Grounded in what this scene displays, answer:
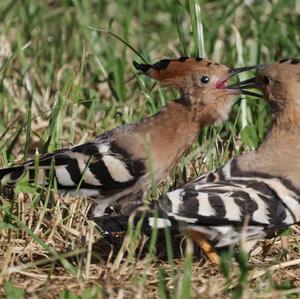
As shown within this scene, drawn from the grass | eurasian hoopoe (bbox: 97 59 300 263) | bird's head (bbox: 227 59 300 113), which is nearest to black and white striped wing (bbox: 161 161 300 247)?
eurasian hoopoe (bbox: 97 59 300 263)

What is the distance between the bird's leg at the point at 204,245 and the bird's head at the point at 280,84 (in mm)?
609

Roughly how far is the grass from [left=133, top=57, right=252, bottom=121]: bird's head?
0.16 metres

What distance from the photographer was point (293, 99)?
357 centimetres

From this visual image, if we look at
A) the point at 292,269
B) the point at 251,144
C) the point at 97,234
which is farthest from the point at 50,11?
the point at 292,269

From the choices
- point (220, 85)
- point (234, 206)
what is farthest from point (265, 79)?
point (234, 206)

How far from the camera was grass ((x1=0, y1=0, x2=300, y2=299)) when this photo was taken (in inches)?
120

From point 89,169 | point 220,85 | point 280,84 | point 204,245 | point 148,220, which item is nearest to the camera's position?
point 148,220

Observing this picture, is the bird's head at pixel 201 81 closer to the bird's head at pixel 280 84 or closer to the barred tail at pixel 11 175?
the bird's head at pixel 280 84

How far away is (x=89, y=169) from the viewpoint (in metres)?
3.74

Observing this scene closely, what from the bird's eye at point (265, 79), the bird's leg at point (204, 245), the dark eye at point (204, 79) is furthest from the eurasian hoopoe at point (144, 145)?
the bird's leg at point (204, 245)

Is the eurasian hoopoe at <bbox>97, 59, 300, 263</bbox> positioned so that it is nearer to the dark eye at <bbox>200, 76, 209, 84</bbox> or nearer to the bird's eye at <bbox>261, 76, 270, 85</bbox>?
the bird's eye at <bbox>261, 76, 270, 85</bbox>

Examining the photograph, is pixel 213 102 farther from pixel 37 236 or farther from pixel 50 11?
pixel 50 11

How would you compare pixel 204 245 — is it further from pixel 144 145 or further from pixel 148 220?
pixel 144 145

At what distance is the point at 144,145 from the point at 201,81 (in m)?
0.34
